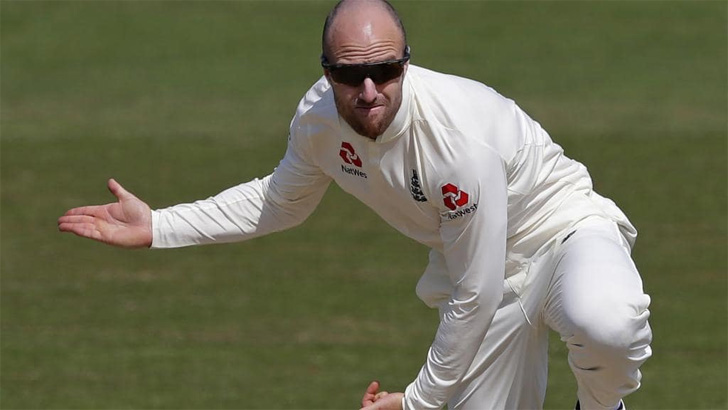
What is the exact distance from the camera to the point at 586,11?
960 inches

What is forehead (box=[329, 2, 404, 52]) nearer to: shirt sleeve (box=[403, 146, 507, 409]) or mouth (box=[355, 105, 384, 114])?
mouth (box=[355, 105, 384, 114])

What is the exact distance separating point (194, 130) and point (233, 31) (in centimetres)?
523

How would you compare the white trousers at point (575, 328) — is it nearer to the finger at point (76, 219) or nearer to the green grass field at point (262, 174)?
the finger at point (76, 219)

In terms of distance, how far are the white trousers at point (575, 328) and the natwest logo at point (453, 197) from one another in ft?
2.03

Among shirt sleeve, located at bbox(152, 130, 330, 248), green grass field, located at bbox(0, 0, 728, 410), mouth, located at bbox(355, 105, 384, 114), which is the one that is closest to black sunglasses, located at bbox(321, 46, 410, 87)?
mouth, located at bbox(355, 105, 384, 114)

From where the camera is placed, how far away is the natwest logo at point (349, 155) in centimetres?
633

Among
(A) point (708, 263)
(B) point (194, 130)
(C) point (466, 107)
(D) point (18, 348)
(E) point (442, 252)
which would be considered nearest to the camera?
(C) point (466, 107)

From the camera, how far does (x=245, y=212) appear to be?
7039mm

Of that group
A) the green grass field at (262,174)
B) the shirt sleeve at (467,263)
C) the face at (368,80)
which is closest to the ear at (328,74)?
the face at (368,80)

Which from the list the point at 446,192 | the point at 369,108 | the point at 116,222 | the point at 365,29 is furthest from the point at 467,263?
the point at 116,222

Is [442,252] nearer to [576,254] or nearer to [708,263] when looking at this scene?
[576,254]

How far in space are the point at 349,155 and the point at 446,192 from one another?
1.78 ft

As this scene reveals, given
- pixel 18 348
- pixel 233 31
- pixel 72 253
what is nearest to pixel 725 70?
pixel 233 31

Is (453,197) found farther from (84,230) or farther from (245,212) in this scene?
(84,230)
